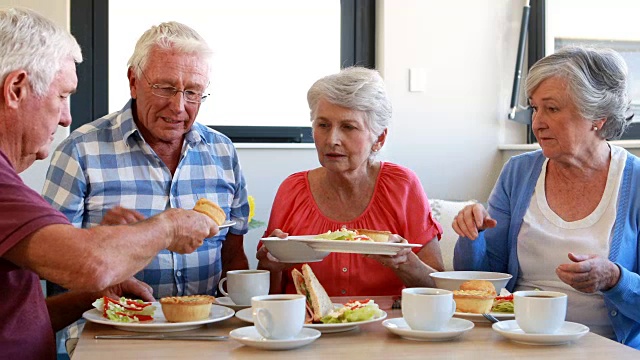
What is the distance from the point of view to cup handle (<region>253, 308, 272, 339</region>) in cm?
141

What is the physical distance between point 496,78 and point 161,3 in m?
1.68

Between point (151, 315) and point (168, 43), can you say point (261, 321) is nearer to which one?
point (151, 315)

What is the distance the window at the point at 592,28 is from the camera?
365 cm

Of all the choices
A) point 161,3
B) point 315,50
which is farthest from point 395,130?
point 161,3

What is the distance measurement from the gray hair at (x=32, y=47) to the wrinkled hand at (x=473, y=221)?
3.42ft

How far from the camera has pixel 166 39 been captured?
224 centimetres

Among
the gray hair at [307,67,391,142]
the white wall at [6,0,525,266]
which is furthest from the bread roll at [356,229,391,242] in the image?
the white wall at [6,0,525,266]

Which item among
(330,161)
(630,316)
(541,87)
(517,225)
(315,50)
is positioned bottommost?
(630,316)

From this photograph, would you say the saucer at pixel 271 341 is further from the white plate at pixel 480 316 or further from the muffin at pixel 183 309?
the white plate at pixel 480 316

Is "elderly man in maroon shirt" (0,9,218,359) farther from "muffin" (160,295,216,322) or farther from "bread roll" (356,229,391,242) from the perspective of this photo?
"bread roll" (356,229,391,242)

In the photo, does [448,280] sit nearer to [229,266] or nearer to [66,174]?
[229,266]

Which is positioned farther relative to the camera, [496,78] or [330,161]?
[496,78]

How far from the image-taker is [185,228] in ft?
5.25

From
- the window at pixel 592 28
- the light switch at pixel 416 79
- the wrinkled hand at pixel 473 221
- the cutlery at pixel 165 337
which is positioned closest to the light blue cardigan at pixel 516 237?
the wrinkled hand at pixel 473 221
